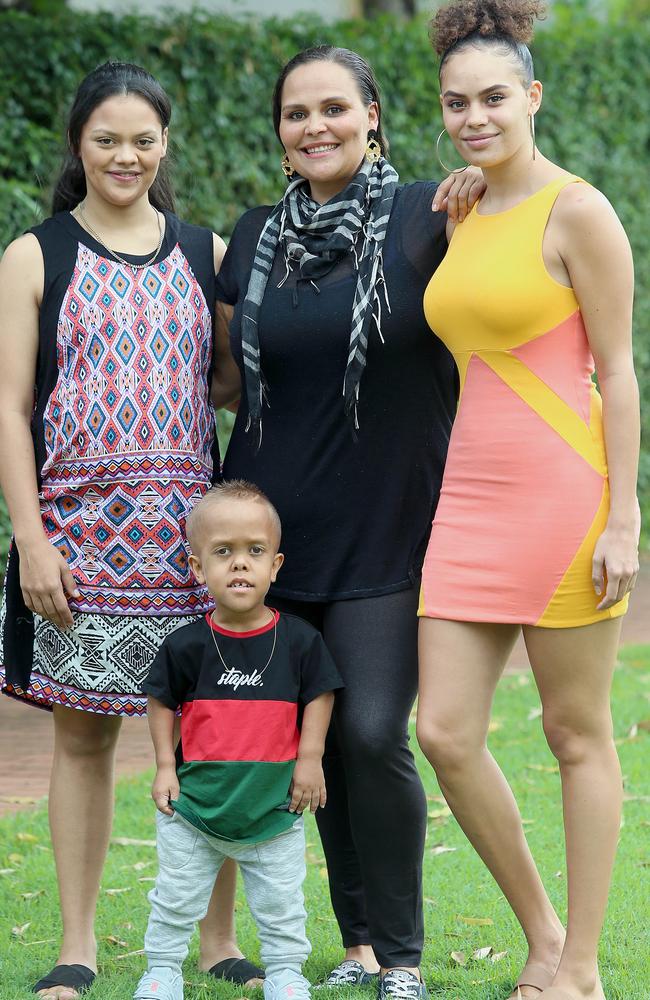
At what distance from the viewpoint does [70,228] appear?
12.3 feet

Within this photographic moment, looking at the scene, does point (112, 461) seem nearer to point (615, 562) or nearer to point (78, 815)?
point (78, 815)

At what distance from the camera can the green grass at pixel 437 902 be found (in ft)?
12.6

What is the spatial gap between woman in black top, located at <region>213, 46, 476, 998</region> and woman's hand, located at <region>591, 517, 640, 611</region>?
54 cm

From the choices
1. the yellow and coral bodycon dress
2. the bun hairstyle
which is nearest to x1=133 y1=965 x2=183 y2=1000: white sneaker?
the yellow and coral bodycon dress

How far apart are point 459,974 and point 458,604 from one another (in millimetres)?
1152

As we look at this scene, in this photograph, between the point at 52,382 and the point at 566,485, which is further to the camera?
the point at 52,382

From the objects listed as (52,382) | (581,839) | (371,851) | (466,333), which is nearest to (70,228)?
(52,382)

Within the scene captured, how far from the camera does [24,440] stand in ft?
12.0

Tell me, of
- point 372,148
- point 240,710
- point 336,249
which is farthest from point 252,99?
point 240,710

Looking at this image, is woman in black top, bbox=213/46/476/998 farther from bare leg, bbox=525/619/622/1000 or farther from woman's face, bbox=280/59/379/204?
bare leg, bbox=525/619/622/1000

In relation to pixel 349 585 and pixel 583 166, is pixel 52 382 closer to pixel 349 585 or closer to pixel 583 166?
pixel 349 585

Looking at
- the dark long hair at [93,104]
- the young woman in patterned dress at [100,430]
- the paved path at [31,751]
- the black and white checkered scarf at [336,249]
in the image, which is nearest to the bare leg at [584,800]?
the black and white checkered scarf at [336,249]

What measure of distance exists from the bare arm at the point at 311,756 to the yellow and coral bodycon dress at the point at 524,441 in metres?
0.40

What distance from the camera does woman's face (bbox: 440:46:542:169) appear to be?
334 cm
